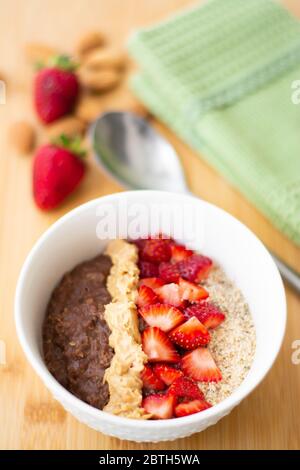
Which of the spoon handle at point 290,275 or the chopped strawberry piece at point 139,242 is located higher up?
the chopped strawberry piece at point 139,242

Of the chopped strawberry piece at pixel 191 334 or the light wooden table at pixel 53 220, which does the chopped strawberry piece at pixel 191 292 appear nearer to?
the chopped strawberry piece at pixel 191 334

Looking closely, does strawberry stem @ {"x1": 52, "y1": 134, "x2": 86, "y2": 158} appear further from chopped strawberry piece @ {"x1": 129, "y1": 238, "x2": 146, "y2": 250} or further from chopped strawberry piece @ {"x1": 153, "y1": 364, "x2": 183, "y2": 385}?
chopped strawberry piece @ {"x1": 153, "y1": 364, "x2": 183, "y2": 385}

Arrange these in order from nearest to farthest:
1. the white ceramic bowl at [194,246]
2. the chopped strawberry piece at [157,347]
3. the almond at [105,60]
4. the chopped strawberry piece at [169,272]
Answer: the white ceramic bowl at [194,246] < the chopped strawberry piece at [157,347] < the chopped strawberry piece at [169,272] < the almond at [105,60]

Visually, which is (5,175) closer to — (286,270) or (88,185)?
(88,185)

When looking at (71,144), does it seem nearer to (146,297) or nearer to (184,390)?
(146,297)

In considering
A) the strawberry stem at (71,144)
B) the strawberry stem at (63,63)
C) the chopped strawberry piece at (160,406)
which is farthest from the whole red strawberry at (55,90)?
the chopped strawberry piece at (160,406)

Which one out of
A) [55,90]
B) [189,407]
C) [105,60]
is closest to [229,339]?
[189,407]

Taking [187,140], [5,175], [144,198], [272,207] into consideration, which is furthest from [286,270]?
[5,175]
